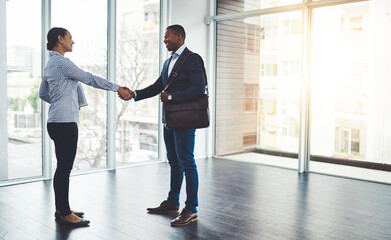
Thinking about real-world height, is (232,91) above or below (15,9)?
below

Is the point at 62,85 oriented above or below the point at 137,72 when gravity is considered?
below

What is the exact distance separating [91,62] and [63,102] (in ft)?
7.71

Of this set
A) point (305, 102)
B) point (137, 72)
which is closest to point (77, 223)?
point (137, 72)

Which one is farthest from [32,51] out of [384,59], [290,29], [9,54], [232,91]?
[384,59]

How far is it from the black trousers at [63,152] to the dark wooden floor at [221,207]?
0.21 meters

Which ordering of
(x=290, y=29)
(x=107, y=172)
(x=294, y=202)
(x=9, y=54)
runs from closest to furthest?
(x=294, y=202) → (x=9, y=54) → (x=107, y=172) → (x=290, y=29)

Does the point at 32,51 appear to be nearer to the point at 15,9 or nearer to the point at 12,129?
the point at 15,9

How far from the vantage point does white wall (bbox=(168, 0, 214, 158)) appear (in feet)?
19.4

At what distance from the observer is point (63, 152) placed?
292 centimetres

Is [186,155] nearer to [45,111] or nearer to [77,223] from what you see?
[77,223]

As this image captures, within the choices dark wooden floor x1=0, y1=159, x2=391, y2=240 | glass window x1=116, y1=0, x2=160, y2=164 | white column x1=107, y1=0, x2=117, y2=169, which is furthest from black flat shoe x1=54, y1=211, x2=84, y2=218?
glass window x1=116, y1=0, x2=160, y2=164

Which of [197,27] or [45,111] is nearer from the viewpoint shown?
[45,111]

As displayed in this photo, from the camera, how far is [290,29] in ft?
17.9

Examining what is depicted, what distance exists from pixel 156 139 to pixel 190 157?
2.97 metres
